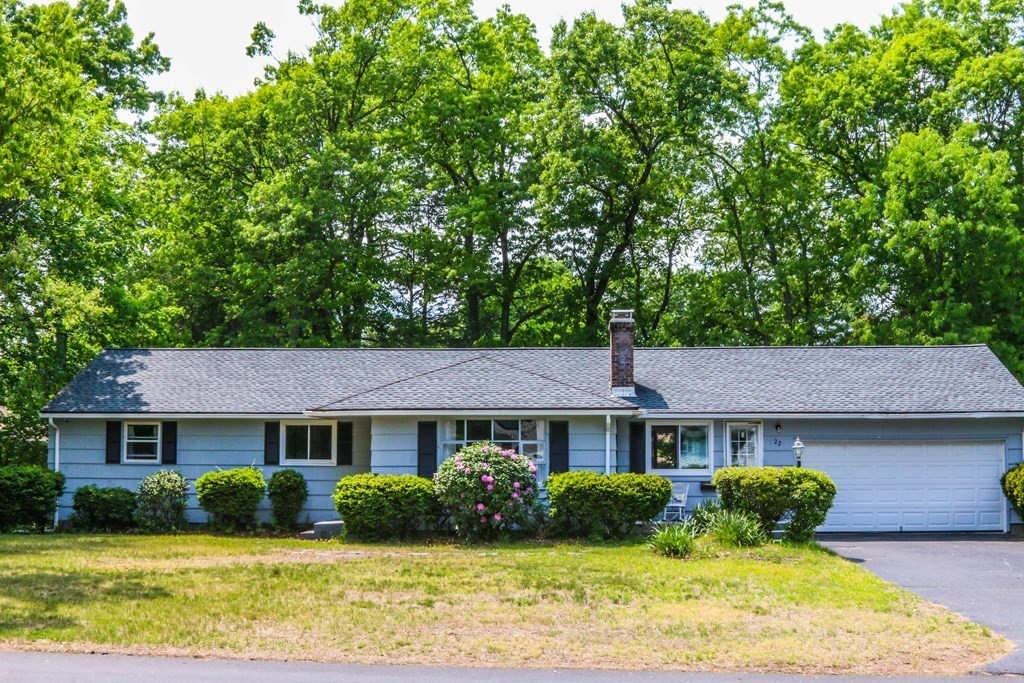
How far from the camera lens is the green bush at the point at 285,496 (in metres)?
22.3

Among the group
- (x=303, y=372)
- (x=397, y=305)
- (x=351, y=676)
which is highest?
(x=397, y=305)

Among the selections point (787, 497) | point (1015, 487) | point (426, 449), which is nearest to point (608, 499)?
point (787, 497)

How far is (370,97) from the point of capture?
1479 inches

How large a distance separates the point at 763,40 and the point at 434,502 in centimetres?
2390

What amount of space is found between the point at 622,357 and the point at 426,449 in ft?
15.8

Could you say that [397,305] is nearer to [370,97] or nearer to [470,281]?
[470,281]

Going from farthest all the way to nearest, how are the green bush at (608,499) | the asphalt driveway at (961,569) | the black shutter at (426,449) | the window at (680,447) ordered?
the window at (680,447), the black shutter at (426,449), the green bush at (608,499), the asphalt driveway at (961,569)

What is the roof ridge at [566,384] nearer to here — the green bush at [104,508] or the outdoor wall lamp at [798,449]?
the outdoor wall lamp at [798,449]

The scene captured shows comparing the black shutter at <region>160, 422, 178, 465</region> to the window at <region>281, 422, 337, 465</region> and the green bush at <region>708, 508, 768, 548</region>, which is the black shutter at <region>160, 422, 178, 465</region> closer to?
the window at <region>281, 422, 337, 465</region>

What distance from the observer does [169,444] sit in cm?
2317

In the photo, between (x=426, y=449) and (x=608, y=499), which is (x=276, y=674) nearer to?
(x=608, y=499)

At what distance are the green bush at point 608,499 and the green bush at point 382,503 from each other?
2493 mm

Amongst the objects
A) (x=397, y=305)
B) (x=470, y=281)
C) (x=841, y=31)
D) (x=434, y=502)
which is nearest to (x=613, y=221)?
(x=470, y=281)

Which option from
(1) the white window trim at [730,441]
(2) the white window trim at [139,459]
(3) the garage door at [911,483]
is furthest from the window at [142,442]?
(3) the garage door at [911,483]
